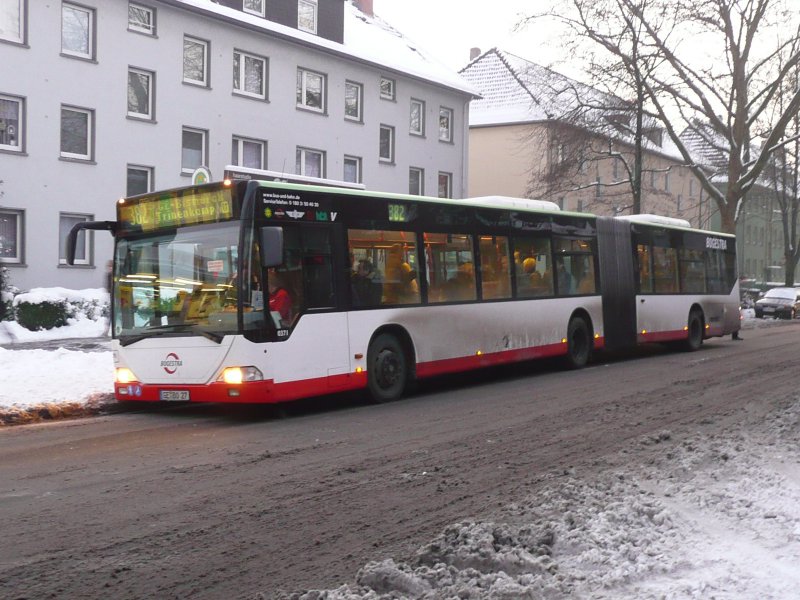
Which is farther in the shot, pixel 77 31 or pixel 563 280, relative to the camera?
pixel 77 31

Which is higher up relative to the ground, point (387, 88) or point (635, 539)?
point (387, 88)

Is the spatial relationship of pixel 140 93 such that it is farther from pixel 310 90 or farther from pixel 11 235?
pixel 310 90

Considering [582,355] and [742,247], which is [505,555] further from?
[742,247]

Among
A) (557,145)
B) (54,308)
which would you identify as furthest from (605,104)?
(54,308)

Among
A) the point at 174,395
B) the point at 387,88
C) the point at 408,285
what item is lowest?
the point at 174,395

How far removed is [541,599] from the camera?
461 centimetres

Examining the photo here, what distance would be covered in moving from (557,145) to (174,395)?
963 inches

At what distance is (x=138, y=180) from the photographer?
30312 mm

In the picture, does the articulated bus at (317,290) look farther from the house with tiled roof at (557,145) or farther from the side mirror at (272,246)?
the house with tiled roof at (557,145)

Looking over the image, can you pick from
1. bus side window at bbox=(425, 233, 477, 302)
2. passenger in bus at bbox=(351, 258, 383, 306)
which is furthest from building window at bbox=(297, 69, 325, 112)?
passenger in bus at bbox=(351, 258, 383, 306)

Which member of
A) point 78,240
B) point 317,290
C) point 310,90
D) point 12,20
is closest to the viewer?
point 317,290

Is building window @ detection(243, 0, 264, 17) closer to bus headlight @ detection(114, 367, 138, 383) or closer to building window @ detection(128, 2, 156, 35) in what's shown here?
building window @ detection(128, 2, 156, 35)

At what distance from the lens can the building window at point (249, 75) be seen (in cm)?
3309

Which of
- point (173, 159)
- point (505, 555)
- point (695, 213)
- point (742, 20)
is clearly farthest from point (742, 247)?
point (505, 555)
